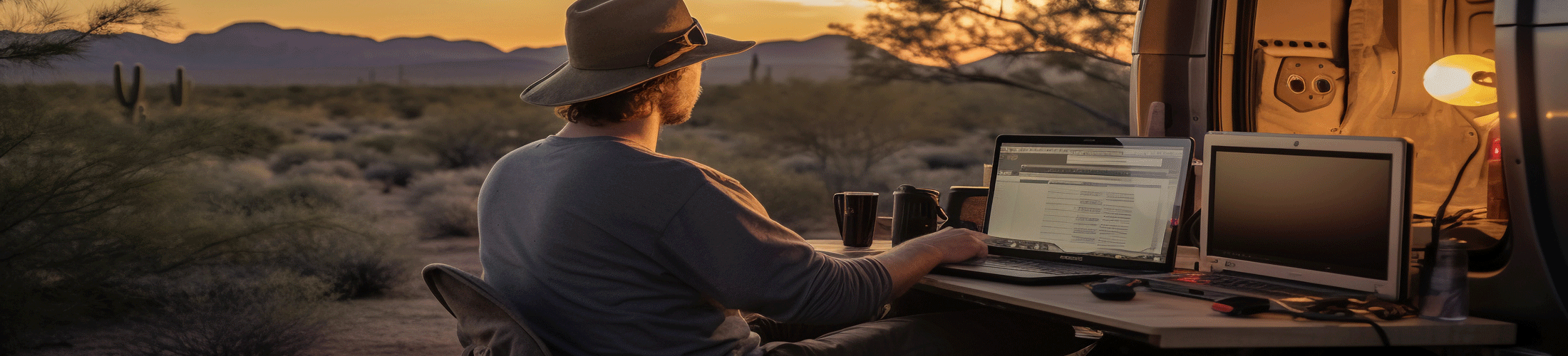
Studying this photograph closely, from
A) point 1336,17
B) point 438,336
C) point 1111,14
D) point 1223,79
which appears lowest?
point 438,336

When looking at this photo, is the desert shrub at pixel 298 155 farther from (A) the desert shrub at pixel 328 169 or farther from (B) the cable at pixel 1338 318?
(B) the cable at pixel 1338 318

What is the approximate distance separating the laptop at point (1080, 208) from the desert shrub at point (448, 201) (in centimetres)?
707

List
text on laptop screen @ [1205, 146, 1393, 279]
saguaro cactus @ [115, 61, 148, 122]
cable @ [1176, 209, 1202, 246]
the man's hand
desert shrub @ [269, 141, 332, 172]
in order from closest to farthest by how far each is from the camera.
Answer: text on laptop screen @ [1205, 146, 1393, 279] → the man's hand → cable @ [1176, 209, 1202, 246] → saguaro cactus @ [115, 61, 148, 122] → desert shrub @ [269, 141, 332, 172]

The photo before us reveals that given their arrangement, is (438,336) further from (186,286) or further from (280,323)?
→ (186,286)

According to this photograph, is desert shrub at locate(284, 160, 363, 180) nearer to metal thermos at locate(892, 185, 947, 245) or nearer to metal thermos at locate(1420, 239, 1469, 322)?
metal thermos at locate(892, 185, 947, 245)

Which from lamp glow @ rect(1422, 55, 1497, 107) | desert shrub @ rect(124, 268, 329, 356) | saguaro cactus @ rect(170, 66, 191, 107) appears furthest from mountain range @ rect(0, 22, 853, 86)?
lamp glow @ rect(1422, 55, 1497, 107)

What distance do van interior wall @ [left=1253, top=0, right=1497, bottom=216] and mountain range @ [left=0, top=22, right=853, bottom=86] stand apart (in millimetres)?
8608

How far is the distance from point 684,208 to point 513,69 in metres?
18.0

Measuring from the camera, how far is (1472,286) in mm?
1606

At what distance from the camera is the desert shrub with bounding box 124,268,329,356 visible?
4.79 meters

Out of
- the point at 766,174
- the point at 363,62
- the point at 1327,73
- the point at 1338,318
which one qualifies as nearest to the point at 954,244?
the point at 1338,318

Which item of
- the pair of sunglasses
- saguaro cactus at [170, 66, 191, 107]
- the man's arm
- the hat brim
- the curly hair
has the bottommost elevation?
the man's arm

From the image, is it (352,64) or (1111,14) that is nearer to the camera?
(1111,14)

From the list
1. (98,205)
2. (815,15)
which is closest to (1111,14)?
(815,15)
